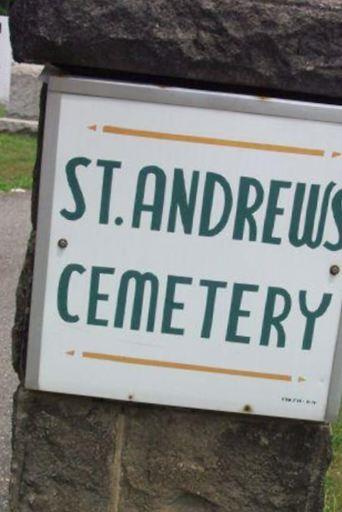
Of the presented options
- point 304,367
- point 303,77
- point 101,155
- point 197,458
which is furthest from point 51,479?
point 303,77

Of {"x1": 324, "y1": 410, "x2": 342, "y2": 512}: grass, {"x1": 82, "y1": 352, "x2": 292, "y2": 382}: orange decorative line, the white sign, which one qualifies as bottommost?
the white sign

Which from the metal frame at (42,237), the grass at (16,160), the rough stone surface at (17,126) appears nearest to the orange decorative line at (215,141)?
the metal frame at (42,237)

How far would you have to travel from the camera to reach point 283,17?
75.2 inches

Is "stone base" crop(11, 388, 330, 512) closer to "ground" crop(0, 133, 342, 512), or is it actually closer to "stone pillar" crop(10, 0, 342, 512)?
"stone pillar" crop(10, 0, 342, 512)

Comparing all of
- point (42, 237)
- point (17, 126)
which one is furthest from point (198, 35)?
point (17, 126)

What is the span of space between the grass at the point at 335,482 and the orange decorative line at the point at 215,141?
1654 millimetres

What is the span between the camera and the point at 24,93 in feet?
39.6

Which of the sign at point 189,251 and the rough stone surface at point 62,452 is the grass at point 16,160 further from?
the sign at point 189,251

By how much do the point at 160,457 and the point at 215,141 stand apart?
0.86 metres

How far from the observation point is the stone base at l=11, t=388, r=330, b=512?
2.15 metres

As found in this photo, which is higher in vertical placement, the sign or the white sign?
the sign

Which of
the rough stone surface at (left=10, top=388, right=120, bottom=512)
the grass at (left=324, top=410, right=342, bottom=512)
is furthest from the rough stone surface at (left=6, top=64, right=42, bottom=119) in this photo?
the rough stone surface at (left=10, top=388, right=120, bottom=512)

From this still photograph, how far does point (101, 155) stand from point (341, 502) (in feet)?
6.04

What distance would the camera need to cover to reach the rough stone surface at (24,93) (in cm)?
1205
